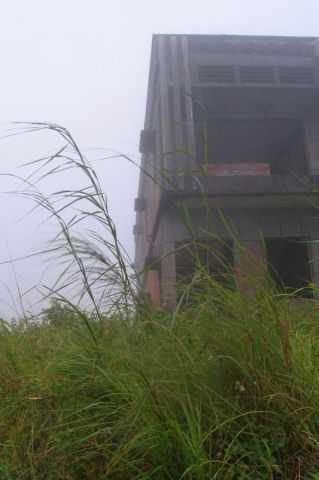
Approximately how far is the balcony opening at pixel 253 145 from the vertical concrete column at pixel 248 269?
26.9ft

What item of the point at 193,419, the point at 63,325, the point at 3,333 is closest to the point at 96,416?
the point at 193,419

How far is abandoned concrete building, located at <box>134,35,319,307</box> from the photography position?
8.88 meters

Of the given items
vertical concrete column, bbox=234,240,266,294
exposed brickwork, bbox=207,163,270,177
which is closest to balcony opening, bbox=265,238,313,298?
exposed brickwork, bbox=207,163,270,177

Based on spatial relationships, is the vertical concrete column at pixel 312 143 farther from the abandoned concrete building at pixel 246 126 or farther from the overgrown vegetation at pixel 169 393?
the overgrown vegetation at pixel 169 393

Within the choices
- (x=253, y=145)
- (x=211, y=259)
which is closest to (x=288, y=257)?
(x=253, y=145)

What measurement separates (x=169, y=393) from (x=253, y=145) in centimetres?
1048

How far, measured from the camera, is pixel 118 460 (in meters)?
1.80

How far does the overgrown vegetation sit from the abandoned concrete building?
230 inches

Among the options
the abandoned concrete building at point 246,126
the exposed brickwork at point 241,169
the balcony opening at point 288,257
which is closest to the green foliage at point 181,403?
the abandoned concrete building at point 246,126

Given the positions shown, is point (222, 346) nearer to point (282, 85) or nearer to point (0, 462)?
point (0, 462)

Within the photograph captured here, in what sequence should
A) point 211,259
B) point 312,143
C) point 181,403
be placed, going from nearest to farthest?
point 181,403 < point 211,259 < point 312,143

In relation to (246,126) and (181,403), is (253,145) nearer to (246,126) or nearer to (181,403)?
(246,126)

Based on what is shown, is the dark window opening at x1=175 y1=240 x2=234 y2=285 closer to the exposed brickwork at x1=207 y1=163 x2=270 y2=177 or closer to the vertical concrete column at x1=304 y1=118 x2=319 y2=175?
the vertical concrete column at x1=304 y1=118 x2=319 y2=175

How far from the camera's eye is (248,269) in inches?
89.7
